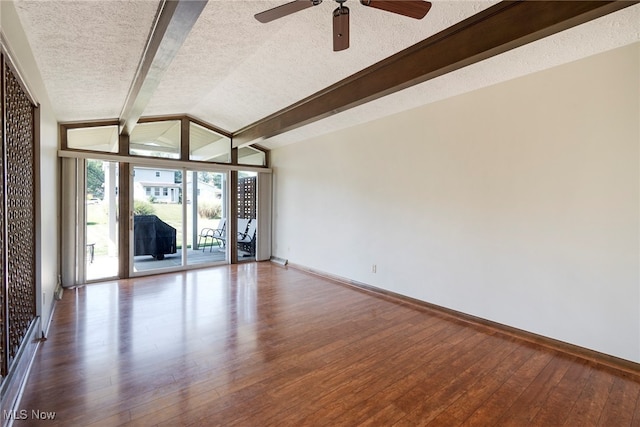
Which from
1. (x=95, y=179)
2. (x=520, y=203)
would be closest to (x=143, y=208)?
(x=95, y=179)

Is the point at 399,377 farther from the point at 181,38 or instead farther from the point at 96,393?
the point at 181,38

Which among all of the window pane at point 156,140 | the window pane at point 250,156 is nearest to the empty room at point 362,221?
the window pane at point 156,140

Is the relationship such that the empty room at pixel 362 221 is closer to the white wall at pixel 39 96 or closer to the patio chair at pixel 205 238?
the white wall at pixel 39 96

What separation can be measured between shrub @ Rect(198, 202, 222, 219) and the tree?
5.47 feet

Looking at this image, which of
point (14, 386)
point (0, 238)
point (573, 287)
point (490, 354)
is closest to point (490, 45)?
point (573, 287)

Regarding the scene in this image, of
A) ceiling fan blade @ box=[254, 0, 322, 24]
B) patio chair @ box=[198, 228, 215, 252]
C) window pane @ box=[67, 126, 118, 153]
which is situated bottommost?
patio chair @ box=[198, 228, 215, 252]

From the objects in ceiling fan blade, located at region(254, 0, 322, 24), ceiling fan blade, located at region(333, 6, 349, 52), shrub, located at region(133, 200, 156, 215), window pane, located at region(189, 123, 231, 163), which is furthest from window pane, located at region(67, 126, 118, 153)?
ceiling fan blade, located at region(333, 6, 349, 52)

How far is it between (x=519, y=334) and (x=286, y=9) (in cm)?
372

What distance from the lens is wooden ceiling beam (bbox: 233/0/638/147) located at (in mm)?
2036

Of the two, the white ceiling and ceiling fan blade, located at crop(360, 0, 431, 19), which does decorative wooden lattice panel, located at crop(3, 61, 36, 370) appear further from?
ceiling fan blade, located at crop(360, 0, 431, 19)

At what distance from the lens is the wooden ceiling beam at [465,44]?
6.68 ft

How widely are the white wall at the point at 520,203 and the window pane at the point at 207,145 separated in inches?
119

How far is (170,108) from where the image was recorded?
5.18 metres

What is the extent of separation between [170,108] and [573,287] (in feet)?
20.1
